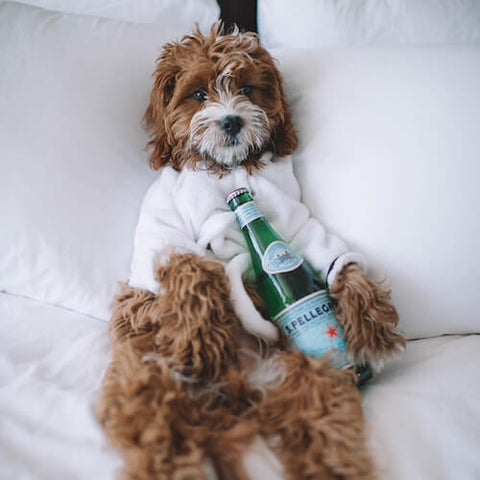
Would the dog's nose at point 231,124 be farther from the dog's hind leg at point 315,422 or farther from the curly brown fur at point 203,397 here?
the dog's hind leg at point 315,422

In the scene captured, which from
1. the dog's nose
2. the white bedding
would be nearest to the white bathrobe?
the dog's nose

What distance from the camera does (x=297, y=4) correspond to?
119 centimetres

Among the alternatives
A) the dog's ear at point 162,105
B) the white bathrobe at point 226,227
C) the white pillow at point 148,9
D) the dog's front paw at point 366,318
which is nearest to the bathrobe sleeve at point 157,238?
the white bathrobe at point 226,227

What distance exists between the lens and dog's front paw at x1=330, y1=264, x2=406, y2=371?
30.2 inches

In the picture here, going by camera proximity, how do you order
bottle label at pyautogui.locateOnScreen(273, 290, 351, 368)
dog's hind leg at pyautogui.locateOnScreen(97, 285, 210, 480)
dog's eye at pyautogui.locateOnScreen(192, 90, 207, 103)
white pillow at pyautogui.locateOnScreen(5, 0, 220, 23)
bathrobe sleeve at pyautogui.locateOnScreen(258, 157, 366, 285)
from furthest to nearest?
white pillow at pyautogui.locateOnScreen(5, 0, 220, 23)
dog's eye at pyautogui.locateOnScreen(192, 90, 207, 103)
bathrobe sleeve at pyautogui.locateOnScreen(258, 157, 366, 285)
bottle label at pyautogui.locateOnScreen(273, 290, 351, 368)
dog's hind leg at pyautogui.locateOnScreen(97, 285, 210, 480)

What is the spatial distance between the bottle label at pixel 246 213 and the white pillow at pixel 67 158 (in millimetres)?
316

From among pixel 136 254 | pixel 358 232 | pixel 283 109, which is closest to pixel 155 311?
pixel 136 254

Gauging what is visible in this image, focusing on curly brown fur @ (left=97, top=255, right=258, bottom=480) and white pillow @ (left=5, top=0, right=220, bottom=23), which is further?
white pillow @ (left=5, top=0, right=220, bottom=23)

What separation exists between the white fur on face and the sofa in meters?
0.18

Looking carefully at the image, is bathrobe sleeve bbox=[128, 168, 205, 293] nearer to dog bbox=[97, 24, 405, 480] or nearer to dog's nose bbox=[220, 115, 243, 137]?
dog bbox=[97, 24, 405, 480]

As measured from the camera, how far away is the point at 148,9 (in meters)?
1.20

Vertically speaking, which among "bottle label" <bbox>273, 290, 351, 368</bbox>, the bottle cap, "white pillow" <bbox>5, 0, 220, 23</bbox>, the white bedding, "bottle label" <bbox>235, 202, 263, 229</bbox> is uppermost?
"white pillow" <bbox>5, 0, 220, 23</bbox>

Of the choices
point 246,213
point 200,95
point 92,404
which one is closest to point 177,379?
point 92,404

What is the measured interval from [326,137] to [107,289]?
0.69 meters
